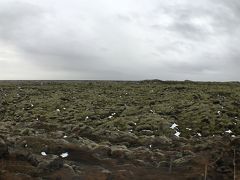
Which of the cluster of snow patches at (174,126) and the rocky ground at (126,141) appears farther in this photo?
the cluster of snow patches at (174,126)

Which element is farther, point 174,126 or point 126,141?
point 174,126

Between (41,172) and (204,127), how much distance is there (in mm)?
17707

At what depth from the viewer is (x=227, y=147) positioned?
24672mm

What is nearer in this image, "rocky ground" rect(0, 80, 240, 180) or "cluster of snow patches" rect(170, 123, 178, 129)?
"rocky ground" rect(0, 80, 240, 180)

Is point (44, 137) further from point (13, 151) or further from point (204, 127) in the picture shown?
point (204, 127)

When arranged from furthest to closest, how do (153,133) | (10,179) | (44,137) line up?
(153,133), (44,137), (10,179)

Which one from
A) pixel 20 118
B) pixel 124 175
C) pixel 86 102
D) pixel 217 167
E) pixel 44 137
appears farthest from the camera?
pixel 86 102

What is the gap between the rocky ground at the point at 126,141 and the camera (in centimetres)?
2075

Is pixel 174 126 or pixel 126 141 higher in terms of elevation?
pixel 174 126

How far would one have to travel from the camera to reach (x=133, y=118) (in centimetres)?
3756

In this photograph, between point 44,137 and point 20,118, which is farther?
point 20,118

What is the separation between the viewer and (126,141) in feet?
94.6

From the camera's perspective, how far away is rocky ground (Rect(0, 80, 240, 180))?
817 inches

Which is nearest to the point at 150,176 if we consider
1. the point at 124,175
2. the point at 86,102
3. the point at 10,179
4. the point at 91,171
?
the point at 124,175
